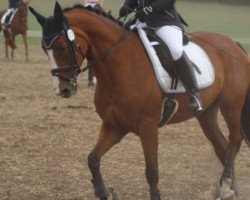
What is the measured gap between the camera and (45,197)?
6.43 meters

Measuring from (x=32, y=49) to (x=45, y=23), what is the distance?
20.2 m

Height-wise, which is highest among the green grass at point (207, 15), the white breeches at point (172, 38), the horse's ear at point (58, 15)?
the horse's ear at point (58, 15)

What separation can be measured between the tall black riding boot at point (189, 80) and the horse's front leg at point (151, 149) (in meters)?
0.49

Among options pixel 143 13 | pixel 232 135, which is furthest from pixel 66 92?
pixel 232 135

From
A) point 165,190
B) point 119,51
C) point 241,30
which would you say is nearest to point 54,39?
point 119,51

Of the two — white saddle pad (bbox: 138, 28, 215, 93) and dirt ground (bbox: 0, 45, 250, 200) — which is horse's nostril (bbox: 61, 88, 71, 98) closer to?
white saddle pad (bbox: 138, 28, 215, 93)

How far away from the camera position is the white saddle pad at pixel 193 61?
5852mm

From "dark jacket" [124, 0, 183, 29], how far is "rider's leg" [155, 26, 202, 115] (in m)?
0.07

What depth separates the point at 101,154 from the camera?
5906 millimetres

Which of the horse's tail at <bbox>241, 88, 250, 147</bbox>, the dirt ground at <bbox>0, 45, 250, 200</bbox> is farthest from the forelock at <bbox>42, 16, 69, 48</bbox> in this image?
the horse's tail at <bbox>241, 88, 250, 147</bbox>

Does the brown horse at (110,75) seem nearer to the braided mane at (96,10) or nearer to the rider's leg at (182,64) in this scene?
the braided mane at (96,10)

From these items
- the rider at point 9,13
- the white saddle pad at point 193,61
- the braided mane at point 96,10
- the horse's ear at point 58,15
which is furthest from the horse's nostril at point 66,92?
the rider at point 9,13

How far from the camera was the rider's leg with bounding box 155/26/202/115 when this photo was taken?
5.95 m

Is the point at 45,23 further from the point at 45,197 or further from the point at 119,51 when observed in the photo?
the point at 45,197
